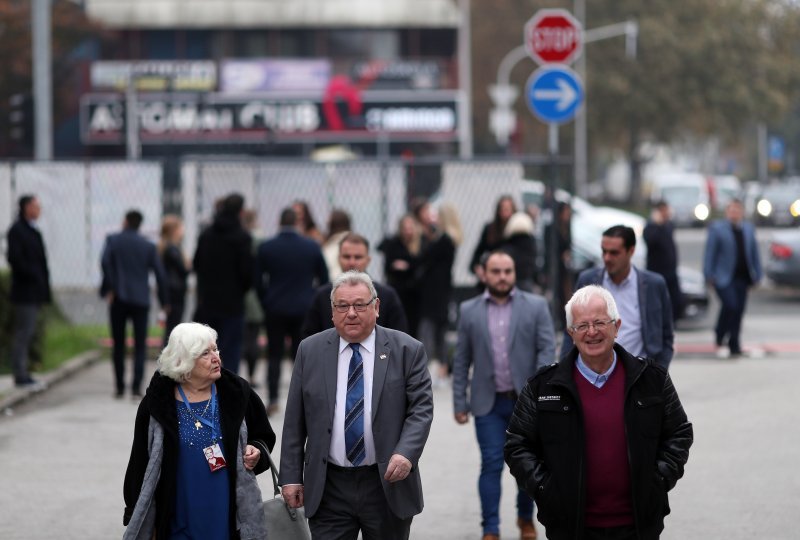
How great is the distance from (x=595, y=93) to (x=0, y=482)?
5549 cm

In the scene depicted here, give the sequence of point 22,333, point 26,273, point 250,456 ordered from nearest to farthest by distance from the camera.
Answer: point 250,456, point 26,273, point 22,333

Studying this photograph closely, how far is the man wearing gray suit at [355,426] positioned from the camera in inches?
251

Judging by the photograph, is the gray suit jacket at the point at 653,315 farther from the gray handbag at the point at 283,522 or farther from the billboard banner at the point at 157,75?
the billboard banner at the point at 157,75

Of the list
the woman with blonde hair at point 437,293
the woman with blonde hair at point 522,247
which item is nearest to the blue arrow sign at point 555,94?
the woman with blonde hair at point 522,247

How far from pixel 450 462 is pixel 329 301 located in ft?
9.25

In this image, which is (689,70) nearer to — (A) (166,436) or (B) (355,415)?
(B) (355,415)

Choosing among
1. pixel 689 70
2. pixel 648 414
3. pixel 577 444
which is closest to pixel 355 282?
pixel 577 444

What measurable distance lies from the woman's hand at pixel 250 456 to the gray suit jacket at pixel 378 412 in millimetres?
181

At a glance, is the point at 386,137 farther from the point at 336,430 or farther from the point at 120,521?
the point at 336,430

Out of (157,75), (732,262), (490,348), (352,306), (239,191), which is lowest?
(490,348)

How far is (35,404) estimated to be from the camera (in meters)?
14.5

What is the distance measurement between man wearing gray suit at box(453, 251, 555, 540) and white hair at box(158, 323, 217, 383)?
2953 millimetres

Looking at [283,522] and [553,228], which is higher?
[553,228]

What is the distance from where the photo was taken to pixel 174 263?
50.6ft
